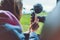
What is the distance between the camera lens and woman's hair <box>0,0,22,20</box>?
953mm

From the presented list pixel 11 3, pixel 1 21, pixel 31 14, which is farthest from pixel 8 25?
pixel 31 14

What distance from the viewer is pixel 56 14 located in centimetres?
36

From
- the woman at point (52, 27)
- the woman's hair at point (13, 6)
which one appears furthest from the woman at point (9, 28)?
the woman at point (52, 27)

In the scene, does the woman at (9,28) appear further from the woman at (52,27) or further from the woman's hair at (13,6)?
the woman at (52,27)

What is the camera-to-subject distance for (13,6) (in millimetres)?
955

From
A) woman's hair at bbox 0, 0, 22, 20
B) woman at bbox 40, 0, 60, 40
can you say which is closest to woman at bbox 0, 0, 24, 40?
woman's hair at bbox 0, 0, 22, 20

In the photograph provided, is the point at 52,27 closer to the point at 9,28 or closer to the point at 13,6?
the point at 9,28

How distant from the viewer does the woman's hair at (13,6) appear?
3.13 ft

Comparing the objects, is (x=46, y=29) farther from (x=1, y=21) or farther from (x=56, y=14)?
(x=1, y=21)

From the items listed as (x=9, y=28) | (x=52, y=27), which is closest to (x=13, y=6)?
(x=9, y=28)

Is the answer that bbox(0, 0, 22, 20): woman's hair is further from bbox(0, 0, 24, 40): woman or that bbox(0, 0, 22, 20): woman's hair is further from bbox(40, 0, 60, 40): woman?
bbox(40, 0, 60, 40): woman

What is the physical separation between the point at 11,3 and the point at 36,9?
0.16 metres

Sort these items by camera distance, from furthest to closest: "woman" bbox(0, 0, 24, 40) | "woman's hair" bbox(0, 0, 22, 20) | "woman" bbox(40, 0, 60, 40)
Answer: "woman's hair" bbox(0, 0, 22, 20) → "woman" bbox(0, 0, 24, 40) → "woman" bbox(40, 0, 60, 40)

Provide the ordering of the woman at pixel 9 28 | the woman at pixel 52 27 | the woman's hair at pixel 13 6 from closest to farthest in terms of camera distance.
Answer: the woman at pixel 52 27, the woman at pixel 9 28, the woman's hair at pixel 13 6
